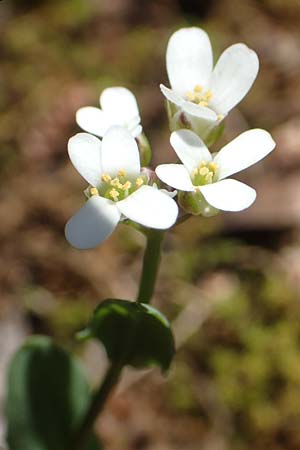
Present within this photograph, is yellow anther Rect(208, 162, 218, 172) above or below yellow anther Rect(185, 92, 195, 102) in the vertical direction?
below

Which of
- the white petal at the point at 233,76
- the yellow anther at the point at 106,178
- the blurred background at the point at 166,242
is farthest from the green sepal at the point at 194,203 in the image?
the blurred background at the point at 166,242

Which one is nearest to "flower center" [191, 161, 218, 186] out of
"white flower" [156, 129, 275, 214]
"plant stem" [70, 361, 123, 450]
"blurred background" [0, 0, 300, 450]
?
"white flower" [156, 129, 275, 214]

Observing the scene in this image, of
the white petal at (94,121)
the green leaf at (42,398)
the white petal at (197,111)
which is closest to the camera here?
the white petal at (197,111)

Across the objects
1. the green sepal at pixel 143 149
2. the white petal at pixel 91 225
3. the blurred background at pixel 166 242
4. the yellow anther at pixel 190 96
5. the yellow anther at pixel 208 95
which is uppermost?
the yellow anther at pixel 208 95

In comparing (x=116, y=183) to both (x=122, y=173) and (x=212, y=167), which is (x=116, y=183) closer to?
(x=122, y=173)

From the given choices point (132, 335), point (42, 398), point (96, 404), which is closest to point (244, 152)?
point (132, 335)

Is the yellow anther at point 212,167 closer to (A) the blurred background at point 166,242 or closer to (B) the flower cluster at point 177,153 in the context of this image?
(B) the flower cluster at point 177,153

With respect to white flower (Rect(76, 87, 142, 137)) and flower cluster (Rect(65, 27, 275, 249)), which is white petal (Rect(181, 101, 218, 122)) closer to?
flower cluster (Rect(65, 27, 275, 249))
